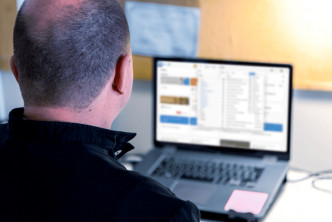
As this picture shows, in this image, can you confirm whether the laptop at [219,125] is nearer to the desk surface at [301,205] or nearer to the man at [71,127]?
the desk surface at [301,205]

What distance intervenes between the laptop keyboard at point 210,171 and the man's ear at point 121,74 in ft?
1.95

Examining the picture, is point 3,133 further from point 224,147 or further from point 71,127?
point 224,147

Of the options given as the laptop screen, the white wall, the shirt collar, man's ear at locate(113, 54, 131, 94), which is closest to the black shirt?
the shirt collar

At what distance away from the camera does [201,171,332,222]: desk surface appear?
1.25 metres

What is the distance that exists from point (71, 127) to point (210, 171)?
73 cm

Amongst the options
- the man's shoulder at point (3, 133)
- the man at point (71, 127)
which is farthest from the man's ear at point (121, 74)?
the man's shoulder at point (3, 133)

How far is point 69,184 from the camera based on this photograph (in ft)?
2.36

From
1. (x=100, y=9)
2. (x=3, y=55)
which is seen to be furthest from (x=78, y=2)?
(x=3, y=55)

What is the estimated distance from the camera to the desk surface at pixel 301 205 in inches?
49.2

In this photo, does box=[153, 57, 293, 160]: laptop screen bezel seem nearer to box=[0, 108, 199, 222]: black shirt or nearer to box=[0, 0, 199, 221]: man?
box=[0, 0, 199, 221]: man

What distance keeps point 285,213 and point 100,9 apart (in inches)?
29.6

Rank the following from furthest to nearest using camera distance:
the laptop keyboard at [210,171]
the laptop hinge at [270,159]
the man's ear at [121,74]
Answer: the laptop hinge at [270,159]
the laptop keyboard at [210,171]
the man's ear at [121,74]

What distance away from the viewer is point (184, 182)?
4.55ft

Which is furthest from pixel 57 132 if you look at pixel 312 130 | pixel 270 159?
pixel 312 130
